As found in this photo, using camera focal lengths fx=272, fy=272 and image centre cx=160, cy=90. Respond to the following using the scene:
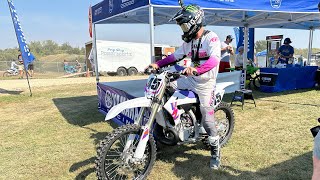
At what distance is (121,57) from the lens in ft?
73.4

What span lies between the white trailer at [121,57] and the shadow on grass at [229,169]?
18.2m

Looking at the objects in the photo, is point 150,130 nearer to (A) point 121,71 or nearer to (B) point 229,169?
(B) point 229,169

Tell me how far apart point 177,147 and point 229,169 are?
1.02 m

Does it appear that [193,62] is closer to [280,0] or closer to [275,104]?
[280,0]

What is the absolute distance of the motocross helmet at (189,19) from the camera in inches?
125

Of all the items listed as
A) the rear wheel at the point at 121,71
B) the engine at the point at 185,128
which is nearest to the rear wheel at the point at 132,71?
the rear wheel at the point at 121,71

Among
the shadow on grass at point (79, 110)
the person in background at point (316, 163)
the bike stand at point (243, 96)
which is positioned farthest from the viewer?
the bike stand at point (243, 96)

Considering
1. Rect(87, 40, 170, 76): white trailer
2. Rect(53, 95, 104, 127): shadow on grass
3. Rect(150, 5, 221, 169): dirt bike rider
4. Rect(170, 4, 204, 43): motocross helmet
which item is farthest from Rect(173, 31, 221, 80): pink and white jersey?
Rect(87, 40, 170, 76): white trailer

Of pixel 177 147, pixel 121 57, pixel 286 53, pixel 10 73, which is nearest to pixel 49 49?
pixel 10 73

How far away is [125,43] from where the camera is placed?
22.3 meters

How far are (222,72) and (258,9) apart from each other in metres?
3.57

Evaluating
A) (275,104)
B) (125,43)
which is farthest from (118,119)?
(125,43)

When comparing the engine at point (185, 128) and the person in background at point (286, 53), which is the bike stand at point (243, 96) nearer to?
the engine at point (185, 128)

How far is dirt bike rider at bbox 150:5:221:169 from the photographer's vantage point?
319cm
